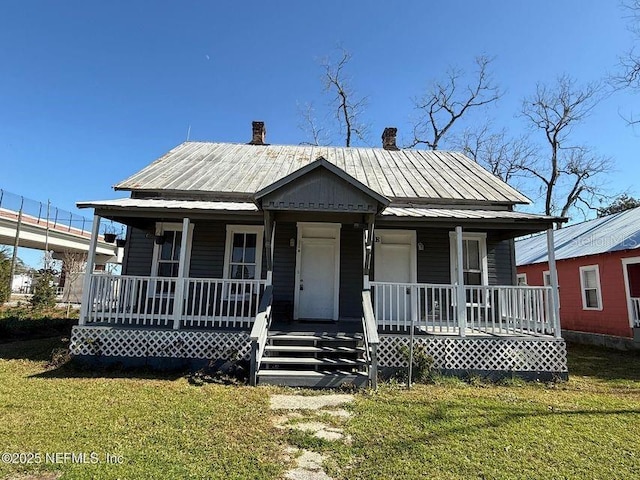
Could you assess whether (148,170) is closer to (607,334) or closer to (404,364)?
(404,364)

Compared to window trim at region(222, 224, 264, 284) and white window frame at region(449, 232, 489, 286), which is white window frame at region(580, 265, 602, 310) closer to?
white window frame at region(449, 232, 489, 286)

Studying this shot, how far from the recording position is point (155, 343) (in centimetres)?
727

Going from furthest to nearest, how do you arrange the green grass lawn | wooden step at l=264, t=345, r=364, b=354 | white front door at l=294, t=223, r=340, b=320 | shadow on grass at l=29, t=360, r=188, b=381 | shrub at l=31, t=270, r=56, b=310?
1. shrub at l=31, t=270, r=56, b=310
2. white front door at l=294, t=223, r=340, b=320
3. wooden step at l=264, t=345, r=364, b=354
4. shadow on grass at l=29, t=360, r=188, b=381
5. the green grass lawn

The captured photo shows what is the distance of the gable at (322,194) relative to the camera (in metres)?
6.93

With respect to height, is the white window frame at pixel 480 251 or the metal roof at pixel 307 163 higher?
the metal roof at pixel 307 163

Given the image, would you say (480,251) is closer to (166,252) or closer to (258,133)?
(166,252)

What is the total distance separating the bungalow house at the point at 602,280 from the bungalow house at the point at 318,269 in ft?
13.6

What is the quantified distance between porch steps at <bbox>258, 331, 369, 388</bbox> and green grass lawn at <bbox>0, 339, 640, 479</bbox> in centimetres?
51

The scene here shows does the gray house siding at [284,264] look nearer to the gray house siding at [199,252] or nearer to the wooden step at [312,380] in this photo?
the gray house siding at [199,252]

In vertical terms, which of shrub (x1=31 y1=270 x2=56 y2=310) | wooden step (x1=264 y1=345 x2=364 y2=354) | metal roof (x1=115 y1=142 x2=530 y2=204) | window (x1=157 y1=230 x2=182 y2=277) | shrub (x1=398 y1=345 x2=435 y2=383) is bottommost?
shrub (x1=398 y1=345 x2=435 y2=383)

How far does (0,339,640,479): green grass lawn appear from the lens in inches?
137

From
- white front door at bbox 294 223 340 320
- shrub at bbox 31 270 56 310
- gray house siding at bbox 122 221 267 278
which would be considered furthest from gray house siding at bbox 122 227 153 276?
shrub at bbox 31 270 56 310

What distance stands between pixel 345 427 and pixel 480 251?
7.01m

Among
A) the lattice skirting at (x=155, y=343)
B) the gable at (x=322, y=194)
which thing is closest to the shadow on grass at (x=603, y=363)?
the gable at (x=322, y=194)
